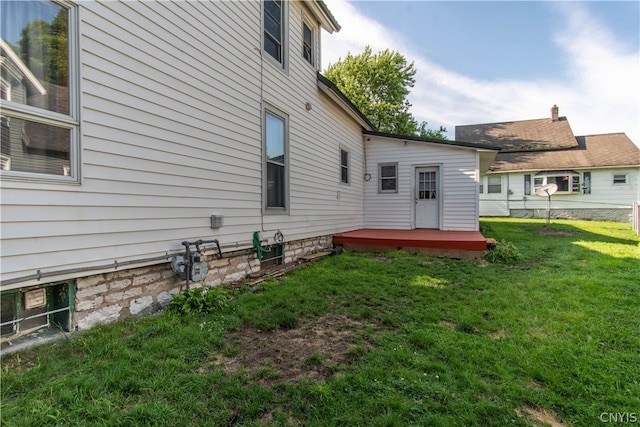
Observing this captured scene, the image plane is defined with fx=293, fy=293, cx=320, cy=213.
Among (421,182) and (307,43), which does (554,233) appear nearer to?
(421,182)

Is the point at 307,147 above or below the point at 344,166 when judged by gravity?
above

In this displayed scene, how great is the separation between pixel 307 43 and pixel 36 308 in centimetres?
695

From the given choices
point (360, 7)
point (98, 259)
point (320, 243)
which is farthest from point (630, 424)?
point (360, 7)

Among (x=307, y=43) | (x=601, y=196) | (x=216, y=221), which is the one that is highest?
(x=307, y=43)

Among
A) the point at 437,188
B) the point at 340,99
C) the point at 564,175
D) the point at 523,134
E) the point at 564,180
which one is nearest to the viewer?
the point at 340,99

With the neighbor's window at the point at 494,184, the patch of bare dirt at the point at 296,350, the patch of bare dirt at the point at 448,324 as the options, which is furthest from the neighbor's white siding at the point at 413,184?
the neighbor's window at the point at 494,184

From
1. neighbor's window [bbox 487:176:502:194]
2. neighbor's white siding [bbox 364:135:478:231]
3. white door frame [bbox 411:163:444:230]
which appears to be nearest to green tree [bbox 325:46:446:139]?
neighbor's window [bbox 487:176:502:194]

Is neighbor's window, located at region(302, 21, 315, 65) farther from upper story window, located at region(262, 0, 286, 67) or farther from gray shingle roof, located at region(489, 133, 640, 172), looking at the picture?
gray shingle roof, located at region(489, 133, 640, 172)

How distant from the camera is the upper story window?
17.7 feet

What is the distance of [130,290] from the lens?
3000mm

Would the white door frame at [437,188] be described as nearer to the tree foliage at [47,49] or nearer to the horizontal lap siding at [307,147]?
the horizontal lap siding at [307,147]

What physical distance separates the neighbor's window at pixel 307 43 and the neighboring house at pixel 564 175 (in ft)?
52.0

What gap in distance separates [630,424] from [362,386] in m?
1.57

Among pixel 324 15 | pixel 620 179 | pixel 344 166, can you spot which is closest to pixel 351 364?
pixel 344 166
